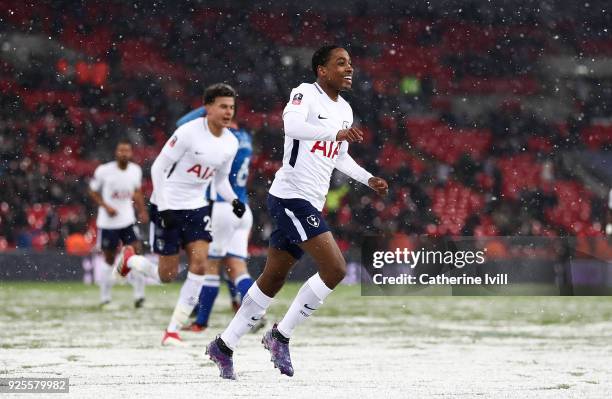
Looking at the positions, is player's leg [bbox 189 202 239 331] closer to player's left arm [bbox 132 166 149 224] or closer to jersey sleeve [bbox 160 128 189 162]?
jersey sleeve [bbox 160 128 189 162]

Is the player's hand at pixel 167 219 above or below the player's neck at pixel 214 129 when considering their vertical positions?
below

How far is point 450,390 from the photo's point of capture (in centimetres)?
593

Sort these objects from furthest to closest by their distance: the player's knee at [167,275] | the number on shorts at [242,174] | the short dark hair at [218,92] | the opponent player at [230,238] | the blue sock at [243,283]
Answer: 1. the number on shorts at [242,174]
2. the opponent player at [230,238]
3. the blue sock at [243,283]
4. the player's knee at [167,275]
5. the short dark hair at [218,92]

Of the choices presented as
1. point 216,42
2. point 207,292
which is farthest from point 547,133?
point 207,292

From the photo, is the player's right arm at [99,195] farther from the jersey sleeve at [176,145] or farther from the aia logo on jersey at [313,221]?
the aia logo on jersey at [313,221]

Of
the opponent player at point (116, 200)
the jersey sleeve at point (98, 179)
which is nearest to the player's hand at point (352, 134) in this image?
the opponent player at point (116, 200)

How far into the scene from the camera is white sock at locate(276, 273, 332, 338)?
6328 mm

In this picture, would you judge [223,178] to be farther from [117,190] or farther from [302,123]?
[117,190]

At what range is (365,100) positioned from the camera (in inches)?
1003

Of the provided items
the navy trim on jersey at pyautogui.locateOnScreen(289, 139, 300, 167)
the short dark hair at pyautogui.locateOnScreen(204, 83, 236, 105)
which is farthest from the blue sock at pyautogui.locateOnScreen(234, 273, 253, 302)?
the navy trim on jersey at pyautogui.locateOnScreen(289, 139, 300, 167)

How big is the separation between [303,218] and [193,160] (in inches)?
107

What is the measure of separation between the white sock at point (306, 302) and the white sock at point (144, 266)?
3232mm

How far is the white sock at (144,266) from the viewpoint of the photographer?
31.3 feet

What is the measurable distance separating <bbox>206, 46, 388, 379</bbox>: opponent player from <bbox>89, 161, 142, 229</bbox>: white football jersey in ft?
26.6
